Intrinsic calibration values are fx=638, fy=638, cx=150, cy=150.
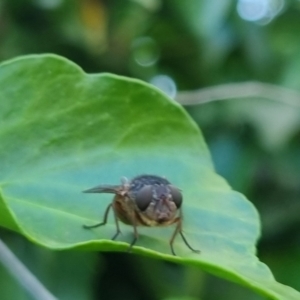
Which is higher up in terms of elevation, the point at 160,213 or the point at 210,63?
the point at 160,213

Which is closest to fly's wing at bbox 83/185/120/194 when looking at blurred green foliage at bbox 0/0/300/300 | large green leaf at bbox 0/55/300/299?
large green leaf at bbox 0/55/300/299

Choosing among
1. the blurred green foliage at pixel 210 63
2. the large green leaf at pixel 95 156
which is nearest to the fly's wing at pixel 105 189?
the large green leaf at pixel 95 156

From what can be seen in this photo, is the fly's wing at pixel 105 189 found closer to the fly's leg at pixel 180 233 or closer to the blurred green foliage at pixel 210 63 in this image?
the fly's leg at pixel 180 233

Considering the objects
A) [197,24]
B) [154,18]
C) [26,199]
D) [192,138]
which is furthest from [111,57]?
[26,199]

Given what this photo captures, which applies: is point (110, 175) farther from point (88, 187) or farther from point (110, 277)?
point (110, 277)

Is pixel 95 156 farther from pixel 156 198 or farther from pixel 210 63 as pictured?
pixel 210 63

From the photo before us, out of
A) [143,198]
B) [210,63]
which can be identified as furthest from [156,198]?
[210,63]

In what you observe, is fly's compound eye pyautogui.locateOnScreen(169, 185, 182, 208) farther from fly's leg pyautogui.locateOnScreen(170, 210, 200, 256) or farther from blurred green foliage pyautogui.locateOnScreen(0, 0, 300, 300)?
blurred green foliage pyautogui.locateOnScreen(0, 0, 300, 300)

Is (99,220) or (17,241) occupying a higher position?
(99,220)
